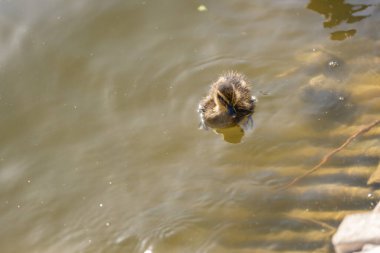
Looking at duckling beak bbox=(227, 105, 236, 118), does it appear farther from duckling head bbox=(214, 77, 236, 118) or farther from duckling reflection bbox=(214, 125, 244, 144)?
duckling reflection bbox=(214, 125, 244, 144)

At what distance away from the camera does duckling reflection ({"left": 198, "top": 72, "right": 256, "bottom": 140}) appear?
5777 millimetres

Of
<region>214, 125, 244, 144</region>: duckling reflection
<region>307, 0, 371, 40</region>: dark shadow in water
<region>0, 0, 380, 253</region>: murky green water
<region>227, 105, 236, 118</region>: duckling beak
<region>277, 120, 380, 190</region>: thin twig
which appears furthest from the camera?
<region>307, 0, 371, 40</region>: dark shadow in water

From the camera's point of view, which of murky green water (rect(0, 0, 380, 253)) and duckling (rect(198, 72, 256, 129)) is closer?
murky green water (rect(0, 0, 380, 253))

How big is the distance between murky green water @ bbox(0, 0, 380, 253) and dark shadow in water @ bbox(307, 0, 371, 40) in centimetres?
2

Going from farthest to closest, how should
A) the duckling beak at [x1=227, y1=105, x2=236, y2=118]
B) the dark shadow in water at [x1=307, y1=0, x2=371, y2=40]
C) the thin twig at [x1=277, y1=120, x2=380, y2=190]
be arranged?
1. the dark shadow in water at [x1=307, y1=0, x2=371, y2=40]
2. the duckling beak at [x1=227, y1=105, x2=236, y2=118]
3. the thin twig at [x1=277, y1=120, x2=380, y2=190]

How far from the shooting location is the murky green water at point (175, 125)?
4.82 metres

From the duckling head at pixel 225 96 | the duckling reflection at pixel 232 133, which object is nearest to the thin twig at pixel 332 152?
the duckling reflection at pixel 232 133

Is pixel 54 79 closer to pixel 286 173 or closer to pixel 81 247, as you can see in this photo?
pixel 81 247

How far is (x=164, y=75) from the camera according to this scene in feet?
20.4

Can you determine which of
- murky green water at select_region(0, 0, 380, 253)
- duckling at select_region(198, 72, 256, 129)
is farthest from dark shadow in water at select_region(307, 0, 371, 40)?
duckling at select_region(198, 72, 256, 129)

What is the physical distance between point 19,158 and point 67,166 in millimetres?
501

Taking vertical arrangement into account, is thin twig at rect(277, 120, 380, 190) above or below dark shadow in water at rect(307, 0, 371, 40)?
below

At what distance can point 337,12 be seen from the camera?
6727 millimetres

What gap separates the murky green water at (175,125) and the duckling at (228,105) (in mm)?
143
